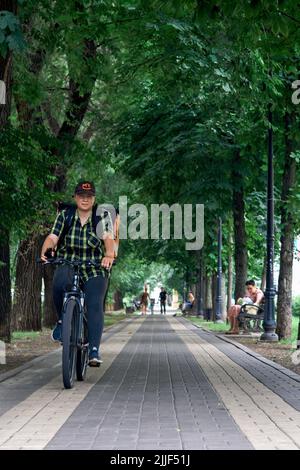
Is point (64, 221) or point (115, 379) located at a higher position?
point (64, 221)

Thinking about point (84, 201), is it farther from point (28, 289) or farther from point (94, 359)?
point (28, 289)

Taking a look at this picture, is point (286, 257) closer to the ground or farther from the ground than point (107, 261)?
farther from the ground

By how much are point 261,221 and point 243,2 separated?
1760 centimetres

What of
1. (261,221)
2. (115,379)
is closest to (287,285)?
(261,221)

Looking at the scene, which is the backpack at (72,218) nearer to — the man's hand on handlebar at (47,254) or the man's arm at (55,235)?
the man's arm at (55,235)

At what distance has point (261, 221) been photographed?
27859 mm

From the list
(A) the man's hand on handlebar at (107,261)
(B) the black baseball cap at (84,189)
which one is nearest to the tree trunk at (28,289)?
(B) the black baseball cap at (84,189)

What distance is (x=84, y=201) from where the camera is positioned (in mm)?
10234

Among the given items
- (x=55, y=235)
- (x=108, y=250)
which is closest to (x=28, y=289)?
(x=55, y=235)

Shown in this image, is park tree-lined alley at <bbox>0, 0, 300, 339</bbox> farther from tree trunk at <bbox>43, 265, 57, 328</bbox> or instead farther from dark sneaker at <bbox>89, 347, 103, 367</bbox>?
dark sneaker at <bbox>89, 347, 103, 367</bbox>

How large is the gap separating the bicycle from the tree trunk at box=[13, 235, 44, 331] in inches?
561

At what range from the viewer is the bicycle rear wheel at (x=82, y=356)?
9.95 metres

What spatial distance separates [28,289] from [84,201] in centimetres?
1457
